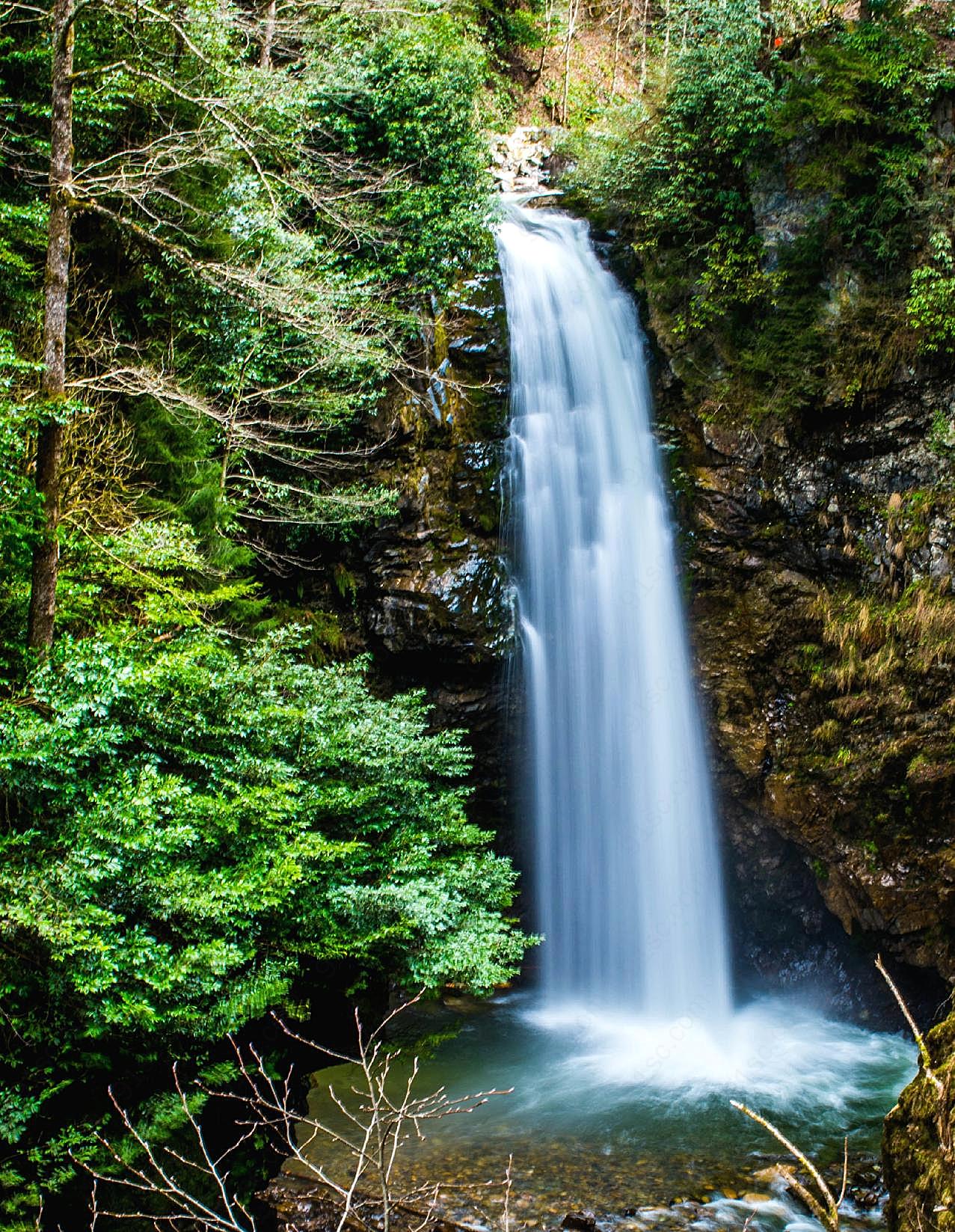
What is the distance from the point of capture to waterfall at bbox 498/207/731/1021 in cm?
974

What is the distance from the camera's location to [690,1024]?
8.91 meters

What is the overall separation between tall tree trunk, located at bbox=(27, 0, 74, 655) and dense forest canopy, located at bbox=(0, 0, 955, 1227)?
2 cm

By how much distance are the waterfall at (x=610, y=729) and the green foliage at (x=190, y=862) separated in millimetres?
3588

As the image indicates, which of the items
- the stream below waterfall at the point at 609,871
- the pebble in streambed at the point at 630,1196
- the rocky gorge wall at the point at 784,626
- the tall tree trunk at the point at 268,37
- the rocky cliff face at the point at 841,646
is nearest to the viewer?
the pebble in streambed at the point at 630,1196

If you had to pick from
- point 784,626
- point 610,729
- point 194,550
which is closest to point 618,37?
point 784,626

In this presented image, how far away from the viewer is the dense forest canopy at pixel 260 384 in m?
4.43

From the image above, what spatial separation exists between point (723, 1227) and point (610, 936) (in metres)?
4.68

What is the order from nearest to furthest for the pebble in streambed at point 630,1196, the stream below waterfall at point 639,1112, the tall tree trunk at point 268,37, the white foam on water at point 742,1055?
the pebble in streambed at point 630,1196, the stream below waterfall at point 639,1112, the white foam on water at point 742,1055, the tall tree trunk at point 268,37

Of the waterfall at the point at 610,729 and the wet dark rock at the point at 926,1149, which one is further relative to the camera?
the waterfall at the point at 610,729

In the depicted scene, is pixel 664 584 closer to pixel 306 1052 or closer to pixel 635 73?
pixel 306 1052

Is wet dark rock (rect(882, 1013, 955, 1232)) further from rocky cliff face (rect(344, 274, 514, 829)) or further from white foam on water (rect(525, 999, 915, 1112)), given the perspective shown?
rocky cliff face (rect(344, 274, 514, 829))

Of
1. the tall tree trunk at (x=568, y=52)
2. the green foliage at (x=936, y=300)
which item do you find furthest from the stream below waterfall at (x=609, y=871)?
the tall tree trunk at (x=568, y=52)

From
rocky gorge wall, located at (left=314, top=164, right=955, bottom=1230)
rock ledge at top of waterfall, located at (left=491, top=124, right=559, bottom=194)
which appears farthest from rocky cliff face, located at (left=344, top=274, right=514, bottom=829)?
rock ledge at top of waterfall, located at (left=491, top=124, right=559, bottom=194)

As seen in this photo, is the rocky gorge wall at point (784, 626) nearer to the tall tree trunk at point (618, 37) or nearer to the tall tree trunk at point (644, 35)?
the tall tree trunk at point (618, 37)
